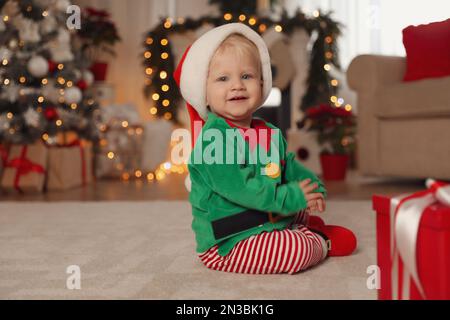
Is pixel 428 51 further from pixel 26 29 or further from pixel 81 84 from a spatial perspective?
pixel 26 29

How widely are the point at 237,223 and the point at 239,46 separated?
372 mm

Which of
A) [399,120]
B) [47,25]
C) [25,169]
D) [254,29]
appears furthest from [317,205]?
[254,29]

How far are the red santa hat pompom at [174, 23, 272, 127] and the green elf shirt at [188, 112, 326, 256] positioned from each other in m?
0.05

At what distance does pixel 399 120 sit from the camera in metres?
2.74

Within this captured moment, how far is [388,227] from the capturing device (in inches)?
32.2

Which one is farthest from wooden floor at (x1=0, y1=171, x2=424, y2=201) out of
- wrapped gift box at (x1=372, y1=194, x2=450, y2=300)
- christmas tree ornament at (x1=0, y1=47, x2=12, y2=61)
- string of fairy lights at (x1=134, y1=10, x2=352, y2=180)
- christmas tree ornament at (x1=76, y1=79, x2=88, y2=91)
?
wrapped gift box at (x1=372, y1=194, x2=450, y2=300)

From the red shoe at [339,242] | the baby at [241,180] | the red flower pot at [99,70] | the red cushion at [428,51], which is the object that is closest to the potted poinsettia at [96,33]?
the red flower pot at [99,70]

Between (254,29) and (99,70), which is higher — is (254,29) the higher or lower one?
the higher one

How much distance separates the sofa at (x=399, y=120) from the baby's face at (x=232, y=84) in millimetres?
1625

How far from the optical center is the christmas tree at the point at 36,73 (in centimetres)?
286

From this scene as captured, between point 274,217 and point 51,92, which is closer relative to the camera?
point 274,217

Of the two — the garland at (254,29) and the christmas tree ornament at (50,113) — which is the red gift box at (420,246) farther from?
the garland at (254,29)

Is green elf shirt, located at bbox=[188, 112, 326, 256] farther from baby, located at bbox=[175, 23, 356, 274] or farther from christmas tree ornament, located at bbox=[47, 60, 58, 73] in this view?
christmas tree ornament, located at bbox=[47, 60, 58, 73]
